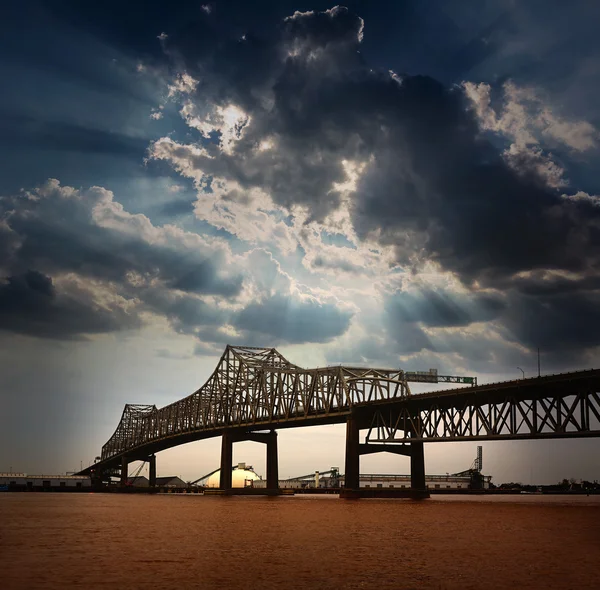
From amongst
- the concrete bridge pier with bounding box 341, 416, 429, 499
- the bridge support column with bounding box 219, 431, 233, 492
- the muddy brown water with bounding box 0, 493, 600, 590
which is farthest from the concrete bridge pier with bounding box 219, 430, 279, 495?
the muddy brown water with bounding box 0, 493, 600, 590

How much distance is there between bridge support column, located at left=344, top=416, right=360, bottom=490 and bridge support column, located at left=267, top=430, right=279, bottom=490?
38.4 meters

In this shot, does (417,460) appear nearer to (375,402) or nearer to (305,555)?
(375,402)

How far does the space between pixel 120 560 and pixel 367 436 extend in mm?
86634

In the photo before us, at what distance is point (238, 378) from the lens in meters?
177

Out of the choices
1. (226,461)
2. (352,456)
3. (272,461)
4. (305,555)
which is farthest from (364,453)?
(305,555)

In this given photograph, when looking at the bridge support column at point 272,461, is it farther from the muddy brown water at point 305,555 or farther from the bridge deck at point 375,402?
the muddy brown water at point 305,555

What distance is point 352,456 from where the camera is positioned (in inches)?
4611

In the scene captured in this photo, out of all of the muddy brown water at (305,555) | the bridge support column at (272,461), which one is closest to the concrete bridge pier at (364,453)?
the bridge support column at (272,461)

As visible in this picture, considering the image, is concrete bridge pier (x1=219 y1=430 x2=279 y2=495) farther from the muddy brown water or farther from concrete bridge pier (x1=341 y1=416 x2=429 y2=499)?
the muddy brown water

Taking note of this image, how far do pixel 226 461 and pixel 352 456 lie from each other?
170 feet

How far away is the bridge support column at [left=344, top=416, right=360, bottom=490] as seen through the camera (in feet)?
384

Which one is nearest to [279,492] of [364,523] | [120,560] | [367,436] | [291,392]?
[291,392]

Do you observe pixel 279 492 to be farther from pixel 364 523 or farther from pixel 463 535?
pixel 463 535

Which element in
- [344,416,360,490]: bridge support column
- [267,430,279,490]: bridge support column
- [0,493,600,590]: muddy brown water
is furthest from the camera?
[267,430,279,490]: bridge support column
